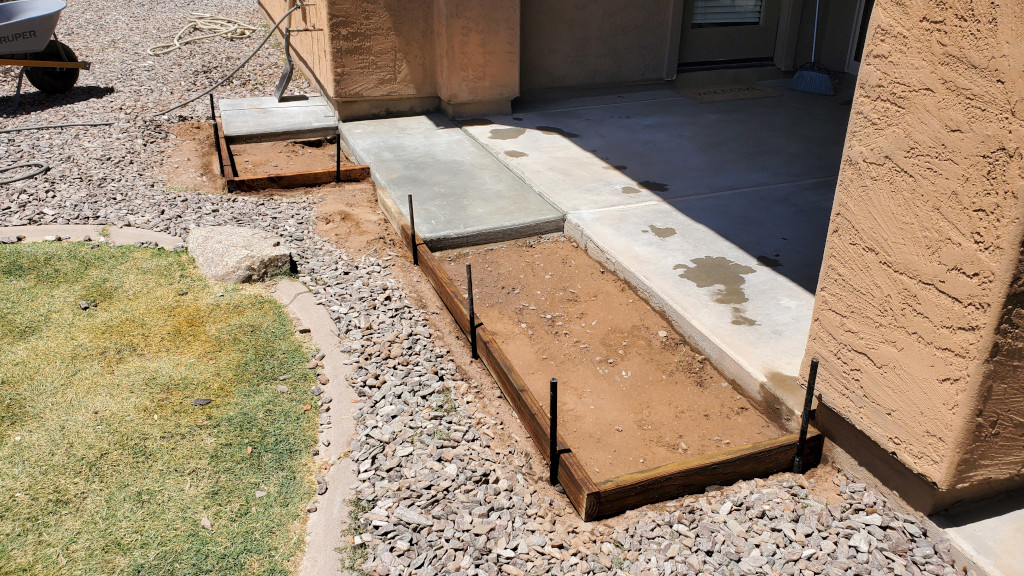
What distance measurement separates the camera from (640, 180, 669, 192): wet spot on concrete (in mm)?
6566

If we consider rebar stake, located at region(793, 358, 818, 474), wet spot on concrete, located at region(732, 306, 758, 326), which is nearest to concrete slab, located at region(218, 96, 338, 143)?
wet spot on concrete, located at region(732, 306, 758, 326)

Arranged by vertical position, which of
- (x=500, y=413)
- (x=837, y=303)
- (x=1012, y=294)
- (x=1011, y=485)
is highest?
A: (x=1012, y=294)

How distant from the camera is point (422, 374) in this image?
4.42 meters

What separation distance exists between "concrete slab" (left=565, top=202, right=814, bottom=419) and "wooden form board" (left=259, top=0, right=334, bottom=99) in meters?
3.94

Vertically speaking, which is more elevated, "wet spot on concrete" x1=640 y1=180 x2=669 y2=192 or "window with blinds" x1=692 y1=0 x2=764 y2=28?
"window with blinds" x1=692 y1=0 x2=764 y2=28

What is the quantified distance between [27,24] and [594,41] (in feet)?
23.9

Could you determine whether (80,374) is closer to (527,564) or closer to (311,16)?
(527,564)

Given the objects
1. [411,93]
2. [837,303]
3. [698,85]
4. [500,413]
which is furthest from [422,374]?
[698,85]

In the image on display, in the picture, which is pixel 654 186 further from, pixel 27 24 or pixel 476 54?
pixel 27 24

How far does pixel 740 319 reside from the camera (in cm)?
457

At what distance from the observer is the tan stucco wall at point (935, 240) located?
256cm

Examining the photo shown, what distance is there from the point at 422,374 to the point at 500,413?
1.85 feet

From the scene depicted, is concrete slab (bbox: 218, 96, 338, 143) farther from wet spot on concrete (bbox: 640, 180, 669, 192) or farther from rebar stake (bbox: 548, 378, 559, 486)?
rebar stake (bbox: 548, 378, 559, 486)

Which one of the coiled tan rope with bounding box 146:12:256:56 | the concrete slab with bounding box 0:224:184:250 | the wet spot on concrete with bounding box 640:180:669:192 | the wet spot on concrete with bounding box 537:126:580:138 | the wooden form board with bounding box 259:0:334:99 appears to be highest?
the wooden form board with bounding box 259:0:334:99
